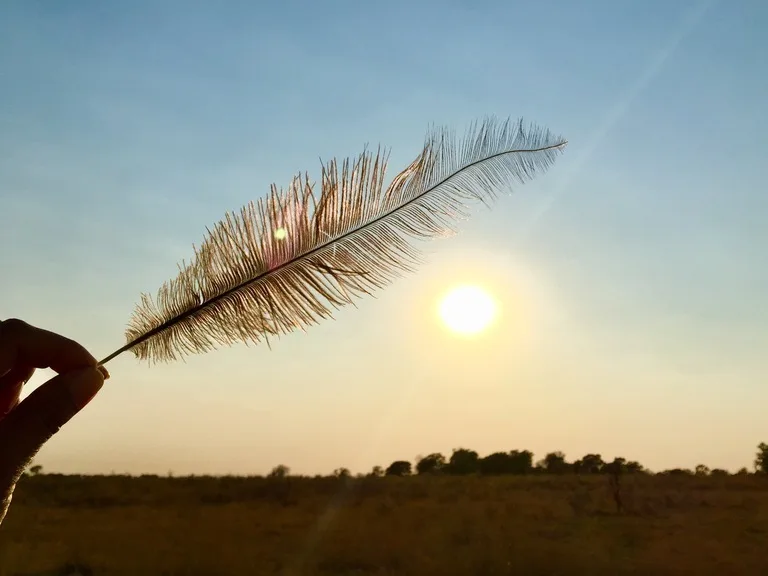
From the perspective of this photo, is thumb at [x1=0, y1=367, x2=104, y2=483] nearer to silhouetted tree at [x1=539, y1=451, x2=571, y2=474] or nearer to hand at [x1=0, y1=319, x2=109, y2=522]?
hand at [x1=0, y1=319, x2=109, y2=522]

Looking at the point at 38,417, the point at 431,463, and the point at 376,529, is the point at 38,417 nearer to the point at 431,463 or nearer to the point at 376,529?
the point at 376,529

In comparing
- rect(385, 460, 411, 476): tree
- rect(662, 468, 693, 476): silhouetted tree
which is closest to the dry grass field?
rect(662, 468, 693, 476): silhouetted tree

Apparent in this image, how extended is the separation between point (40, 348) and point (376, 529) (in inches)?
566

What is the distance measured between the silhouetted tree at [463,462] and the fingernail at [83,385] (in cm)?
A: 4063

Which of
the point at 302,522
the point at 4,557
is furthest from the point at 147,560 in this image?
the point at 302,522

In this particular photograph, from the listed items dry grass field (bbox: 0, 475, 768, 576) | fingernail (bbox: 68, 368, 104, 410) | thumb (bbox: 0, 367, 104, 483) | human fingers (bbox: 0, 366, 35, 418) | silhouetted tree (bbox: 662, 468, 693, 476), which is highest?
silhouetted tree (bbox: 662, 468, 693, 476)

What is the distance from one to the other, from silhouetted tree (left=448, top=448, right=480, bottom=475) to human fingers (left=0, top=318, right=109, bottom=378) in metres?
40.6

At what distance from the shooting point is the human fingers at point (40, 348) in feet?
4.68

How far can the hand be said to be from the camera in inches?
52.2

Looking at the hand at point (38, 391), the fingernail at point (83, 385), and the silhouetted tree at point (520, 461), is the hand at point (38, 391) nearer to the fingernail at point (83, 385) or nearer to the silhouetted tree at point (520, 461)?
the fingernail at point (83, 385)

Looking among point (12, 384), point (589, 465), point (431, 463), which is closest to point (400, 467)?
point (431, 463)

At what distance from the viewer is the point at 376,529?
586 inches

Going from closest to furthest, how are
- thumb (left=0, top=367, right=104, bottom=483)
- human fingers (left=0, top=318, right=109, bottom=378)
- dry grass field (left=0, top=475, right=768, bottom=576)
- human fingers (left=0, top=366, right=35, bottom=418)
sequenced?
thumb (left=0, top=367, right=104, bottom=483) < human fingers (left=0, top=318, right=109, bottom=378) < human fingers (left=0, top=366, right=35, bottom=418) < dry grass field (left=0, top=475, right=768, bottom=576)

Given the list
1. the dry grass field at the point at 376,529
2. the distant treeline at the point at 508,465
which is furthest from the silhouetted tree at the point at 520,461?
the dry grass field at the point at 376,529
